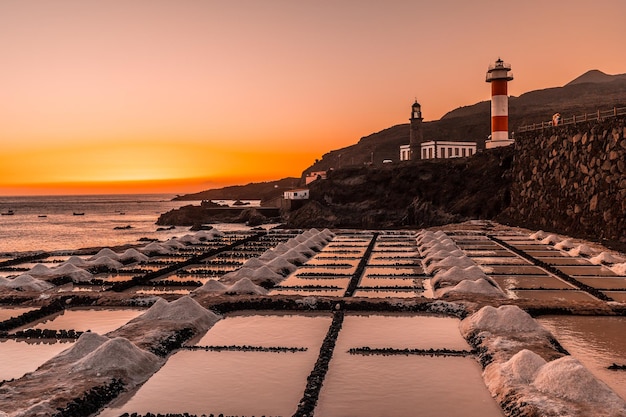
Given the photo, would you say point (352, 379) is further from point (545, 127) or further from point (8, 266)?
point (545, 127)

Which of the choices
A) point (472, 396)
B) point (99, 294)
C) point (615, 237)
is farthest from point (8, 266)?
point (615, 237)

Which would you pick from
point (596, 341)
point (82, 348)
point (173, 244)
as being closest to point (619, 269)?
point (596, 341)

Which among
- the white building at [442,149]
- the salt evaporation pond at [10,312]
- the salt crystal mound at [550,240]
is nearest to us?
the salt evaporation pond at [10,312]

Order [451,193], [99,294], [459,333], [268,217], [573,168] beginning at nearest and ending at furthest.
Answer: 1. [459,333]
2. [99,294]
3. [573,168]
4. [451,193]
5. [268,217]

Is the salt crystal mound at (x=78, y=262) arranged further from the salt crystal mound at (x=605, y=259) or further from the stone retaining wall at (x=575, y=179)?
the stone retaining wall at (x=575, y=179)

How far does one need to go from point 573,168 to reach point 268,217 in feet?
149

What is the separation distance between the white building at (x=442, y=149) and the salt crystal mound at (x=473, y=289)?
53086 mm

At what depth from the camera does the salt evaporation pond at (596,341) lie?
30.9 ft

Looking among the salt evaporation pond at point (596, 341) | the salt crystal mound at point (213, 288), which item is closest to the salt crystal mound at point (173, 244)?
the salt crystal mound at point (213, 288)

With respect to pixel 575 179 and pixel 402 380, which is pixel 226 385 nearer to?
pixel 402 380

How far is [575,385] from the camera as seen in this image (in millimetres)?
8023

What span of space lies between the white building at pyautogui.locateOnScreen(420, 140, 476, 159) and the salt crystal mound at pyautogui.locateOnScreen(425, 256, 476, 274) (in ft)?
161

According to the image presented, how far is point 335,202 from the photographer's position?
213ft

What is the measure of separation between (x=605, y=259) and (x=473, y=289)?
8882 millimetres
